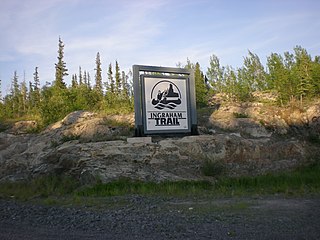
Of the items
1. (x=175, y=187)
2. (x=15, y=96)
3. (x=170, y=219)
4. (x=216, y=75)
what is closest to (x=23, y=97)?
(x=15, y=96)

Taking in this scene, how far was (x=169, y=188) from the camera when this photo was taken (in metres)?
12.5

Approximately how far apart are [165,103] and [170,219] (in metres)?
10.0

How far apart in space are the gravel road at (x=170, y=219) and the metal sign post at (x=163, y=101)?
21.4ft

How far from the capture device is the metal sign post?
1658 cm

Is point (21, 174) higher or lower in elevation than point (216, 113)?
lower

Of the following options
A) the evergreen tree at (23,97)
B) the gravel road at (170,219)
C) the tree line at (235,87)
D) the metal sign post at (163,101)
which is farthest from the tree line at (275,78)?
the evergreen tree at (23,97)

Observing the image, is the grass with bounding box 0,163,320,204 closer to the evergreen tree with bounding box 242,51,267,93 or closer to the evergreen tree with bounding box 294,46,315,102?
the evergreen tree with bounding box 294,46,315,102

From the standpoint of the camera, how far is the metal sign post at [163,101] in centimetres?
1658

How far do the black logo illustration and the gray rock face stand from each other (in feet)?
5.94

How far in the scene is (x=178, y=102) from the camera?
Answer: 17641 millimetres

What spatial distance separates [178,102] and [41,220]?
10780 millimetres

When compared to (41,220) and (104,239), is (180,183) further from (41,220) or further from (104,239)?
(104,239)

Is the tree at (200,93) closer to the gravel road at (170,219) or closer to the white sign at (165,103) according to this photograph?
the white sign at (165,103)

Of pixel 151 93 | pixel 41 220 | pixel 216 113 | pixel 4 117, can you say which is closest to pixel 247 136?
pixel 216 113
